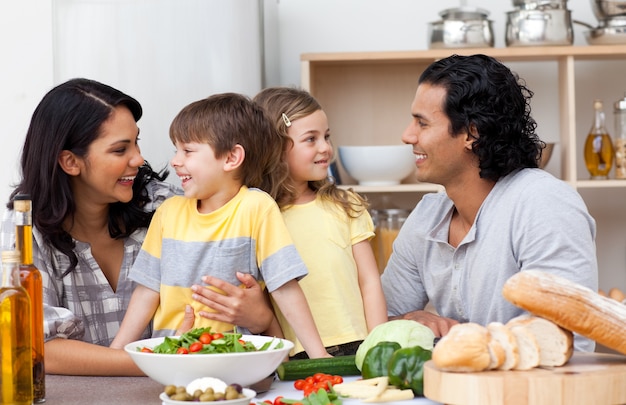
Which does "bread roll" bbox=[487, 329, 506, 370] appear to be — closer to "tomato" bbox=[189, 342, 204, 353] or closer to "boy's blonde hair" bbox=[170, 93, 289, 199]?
"tomato" bbox=[189, 342, 204, 353]

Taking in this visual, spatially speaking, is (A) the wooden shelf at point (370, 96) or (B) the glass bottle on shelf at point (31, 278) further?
(A) the wooden shelf at point (370, 96)

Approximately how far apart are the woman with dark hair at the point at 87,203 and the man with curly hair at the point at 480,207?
1.70 feet

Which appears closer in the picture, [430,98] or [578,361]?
[578,361]

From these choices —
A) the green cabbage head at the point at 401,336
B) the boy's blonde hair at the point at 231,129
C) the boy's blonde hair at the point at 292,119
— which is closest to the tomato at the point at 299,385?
the green cabbage head at the point at 401,336

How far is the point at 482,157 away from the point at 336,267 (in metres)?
0.45

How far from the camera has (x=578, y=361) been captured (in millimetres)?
1445

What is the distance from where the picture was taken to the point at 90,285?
2127 millimetres

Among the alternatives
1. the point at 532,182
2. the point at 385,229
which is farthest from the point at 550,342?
the point at 385,229

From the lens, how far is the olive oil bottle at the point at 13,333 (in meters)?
1.36

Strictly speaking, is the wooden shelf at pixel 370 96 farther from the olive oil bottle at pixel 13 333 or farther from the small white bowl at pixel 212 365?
the olive oil bottle at pixel 13 333

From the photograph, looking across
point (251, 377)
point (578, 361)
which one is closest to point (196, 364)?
point (251, 377)

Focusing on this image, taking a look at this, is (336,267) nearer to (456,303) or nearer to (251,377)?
(456,303)

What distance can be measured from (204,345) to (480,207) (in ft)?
3.00

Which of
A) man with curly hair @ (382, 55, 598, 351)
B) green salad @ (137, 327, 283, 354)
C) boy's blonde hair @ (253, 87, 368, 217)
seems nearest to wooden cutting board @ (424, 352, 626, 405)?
green salad @ (137, 327, 283, 354)
